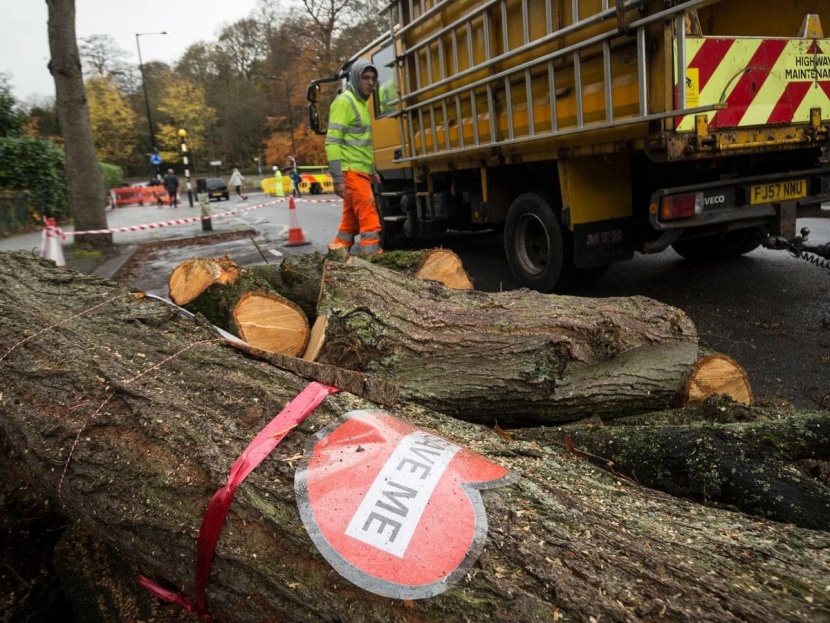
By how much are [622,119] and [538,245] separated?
1.76 metres

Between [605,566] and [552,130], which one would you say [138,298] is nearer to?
[605,566]

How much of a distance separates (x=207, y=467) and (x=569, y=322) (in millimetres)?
1614

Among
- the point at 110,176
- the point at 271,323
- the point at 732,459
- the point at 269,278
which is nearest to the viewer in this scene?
the point at 732,459

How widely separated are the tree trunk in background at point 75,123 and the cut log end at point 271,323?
352 inches

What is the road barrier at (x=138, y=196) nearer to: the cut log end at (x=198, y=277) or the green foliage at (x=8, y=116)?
the green foliage at (x=8, y=116)

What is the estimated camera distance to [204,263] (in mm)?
3533

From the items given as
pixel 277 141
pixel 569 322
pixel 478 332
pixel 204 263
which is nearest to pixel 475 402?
pixel 478 332

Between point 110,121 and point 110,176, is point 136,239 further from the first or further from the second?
point 110,121

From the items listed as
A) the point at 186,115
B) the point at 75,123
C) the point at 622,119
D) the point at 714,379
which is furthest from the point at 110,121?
the point at 714,379

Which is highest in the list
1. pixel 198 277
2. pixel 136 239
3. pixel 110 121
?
pixel 110 121

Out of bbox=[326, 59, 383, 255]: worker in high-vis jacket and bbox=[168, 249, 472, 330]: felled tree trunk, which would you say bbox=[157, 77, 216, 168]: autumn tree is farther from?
bbox=[168, 249, 472, 330]: felled tree trunk

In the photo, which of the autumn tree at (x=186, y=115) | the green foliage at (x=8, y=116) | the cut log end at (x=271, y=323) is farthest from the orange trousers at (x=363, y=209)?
the autumn tree at (x=186, y=115)

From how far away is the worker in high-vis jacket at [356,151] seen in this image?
6.42 m

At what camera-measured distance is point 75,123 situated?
1020 centimetres
